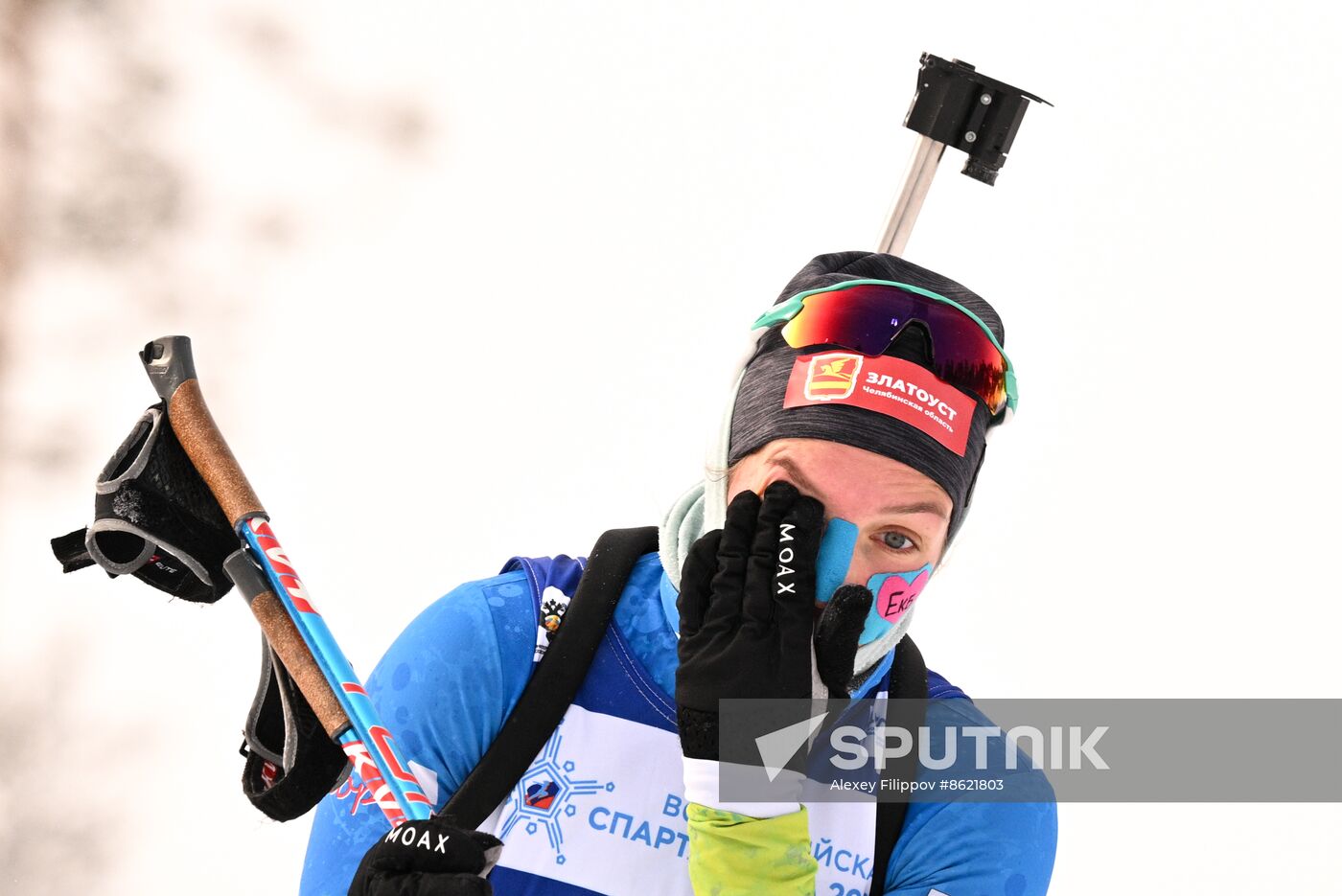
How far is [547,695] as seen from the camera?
1531 millimetres

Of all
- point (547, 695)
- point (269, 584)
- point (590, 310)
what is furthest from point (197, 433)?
point (590, 310)

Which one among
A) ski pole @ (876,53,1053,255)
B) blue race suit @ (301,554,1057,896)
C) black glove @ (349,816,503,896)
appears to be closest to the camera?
black glove @ (349,816,503,896)

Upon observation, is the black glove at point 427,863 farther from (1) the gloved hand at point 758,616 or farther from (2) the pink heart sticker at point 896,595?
(2) the pink heart sticker at point 896,595

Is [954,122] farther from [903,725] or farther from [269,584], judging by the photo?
[269,584]

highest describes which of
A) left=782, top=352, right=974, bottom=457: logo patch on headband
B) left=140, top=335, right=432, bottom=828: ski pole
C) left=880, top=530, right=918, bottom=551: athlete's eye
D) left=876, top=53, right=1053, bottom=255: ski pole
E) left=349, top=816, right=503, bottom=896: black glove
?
left=876, top=53, right=1053, bottom=255: ski pole

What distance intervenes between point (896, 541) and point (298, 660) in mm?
692

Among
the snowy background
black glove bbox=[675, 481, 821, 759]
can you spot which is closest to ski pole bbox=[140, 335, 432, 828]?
black glove bbox=[675, 481, 821, 759]

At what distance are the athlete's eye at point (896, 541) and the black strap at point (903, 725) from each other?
0.66 feet

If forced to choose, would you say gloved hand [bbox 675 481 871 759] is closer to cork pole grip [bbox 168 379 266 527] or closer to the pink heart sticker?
the pink heart sticker

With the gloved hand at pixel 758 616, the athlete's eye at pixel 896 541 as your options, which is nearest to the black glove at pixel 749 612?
the gloved hand at pixel 758 616

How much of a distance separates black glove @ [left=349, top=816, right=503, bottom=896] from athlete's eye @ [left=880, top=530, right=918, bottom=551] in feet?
1.93

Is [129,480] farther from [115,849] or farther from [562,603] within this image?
[115,849]

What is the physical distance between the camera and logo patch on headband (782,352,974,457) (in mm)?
1570

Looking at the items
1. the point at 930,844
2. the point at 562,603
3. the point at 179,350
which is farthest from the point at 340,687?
the point at 930,844
